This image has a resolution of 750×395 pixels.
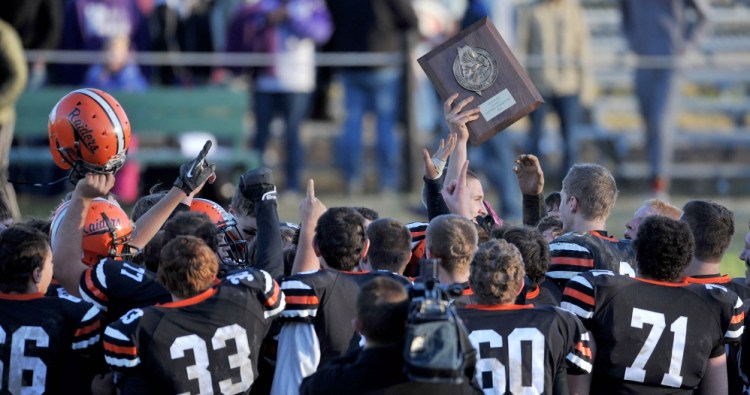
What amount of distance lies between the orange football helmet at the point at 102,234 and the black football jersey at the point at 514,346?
1.74m

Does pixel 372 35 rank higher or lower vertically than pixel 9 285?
higher

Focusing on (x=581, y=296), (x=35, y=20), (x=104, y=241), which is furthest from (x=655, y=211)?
(x=35, y=20)

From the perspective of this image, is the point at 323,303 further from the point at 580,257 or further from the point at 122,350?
the point at 580,257

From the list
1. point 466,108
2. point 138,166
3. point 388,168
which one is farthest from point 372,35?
point 466,108

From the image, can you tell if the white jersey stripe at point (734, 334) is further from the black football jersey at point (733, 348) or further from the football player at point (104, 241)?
the football player at point (104, 241)

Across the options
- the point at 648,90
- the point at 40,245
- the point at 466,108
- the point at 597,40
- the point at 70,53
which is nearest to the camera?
the point at 40,245

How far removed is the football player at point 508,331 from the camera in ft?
16.5

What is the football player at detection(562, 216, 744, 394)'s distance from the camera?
547cm

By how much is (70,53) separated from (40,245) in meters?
7.84

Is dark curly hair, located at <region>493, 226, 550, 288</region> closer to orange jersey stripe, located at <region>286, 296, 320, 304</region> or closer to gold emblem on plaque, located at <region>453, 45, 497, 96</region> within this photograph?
orange jersey stripe, located at <region>286, 296, 320, 304</region>

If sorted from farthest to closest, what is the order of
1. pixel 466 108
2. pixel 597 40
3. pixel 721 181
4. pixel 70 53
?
1. pixel 597 40
2. pixel 721 181
3. pixel 70 53
4. pixel 466 108

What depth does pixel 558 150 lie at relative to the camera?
1550 cm

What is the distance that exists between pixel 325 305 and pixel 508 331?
2.57 feet

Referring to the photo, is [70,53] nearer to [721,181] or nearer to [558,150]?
[558,150]
